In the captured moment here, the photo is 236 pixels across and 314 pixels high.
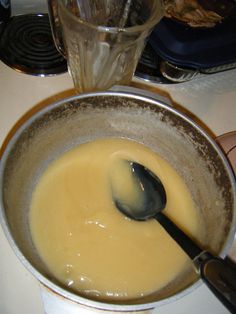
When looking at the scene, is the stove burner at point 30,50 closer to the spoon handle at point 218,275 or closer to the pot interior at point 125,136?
the pot interior at point 125,136

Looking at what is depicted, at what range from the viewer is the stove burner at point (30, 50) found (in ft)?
2.25

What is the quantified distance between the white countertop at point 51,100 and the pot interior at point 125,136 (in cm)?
7

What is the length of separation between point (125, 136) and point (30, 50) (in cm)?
27

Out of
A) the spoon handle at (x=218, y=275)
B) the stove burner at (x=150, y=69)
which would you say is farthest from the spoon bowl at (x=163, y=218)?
the stove burner at (x=150, y=69)

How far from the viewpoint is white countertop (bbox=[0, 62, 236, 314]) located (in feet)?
1.57

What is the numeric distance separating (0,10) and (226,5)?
441mm

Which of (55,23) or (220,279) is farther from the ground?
(55,23)

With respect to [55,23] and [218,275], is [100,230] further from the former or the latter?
[55,23]

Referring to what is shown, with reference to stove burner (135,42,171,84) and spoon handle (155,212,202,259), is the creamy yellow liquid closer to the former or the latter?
spoon handle (155,212,202,259)

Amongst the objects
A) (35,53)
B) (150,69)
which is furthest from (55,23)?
(150,69)

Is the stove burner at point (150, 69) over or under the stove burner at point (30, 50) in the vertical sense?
under

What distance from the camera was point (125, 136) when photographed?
58 centimetres

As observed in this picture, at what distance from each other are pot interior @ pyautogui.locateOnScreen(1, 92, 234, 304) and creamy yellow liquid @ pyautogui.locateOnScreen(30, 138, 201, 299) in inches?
0.7

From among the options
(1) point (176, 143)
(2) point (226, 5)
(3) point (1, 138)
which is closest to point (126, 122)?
(1) point (176, 143)
